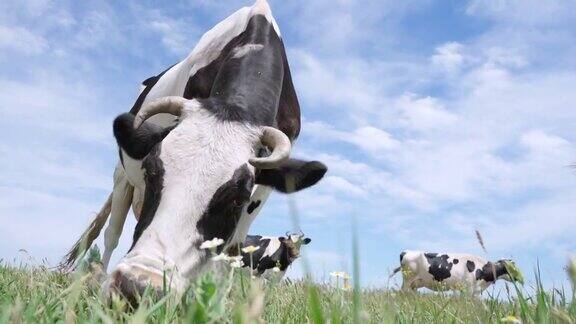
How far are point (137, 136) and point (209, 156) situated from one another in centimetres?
103

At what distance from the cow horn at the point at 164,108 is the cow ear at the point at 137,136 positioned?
9 centimetres

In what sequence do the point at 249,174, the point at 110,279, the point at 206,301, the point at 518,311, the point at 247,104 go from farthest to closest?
the point at 247,104 → the point at 249,174 → the point at 110,279 → the point at 518,311 → the point at 206,301

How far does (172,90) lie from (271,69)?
7.21 feet

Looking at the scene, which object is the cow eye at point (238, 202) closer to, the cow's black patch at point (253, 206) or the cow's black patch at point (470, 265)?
the cow's black patch at point (253, 206)

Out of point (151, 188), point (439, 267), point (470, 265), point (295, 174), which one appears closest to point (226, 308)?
point (151, 188)

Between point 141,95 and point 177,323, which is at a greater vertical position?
point 141,95

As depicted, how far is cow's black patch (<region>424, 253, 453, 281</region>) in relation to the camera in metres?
26.9

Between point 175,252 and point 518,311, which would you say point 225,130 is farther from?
point 518,311

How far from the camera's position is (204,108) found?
5.59m

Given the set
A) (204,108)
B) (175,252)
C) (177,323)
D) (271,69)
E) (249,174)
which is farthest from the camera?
(271,69)

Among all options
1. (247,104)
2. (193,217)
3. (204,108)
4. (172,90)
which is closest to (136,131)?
(204,108)

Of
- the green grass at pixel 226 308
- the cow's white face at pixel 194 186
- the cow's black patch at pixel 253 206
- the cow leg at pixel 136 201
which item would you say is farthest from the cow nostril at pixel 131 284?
the cow leg at pixel 136 201

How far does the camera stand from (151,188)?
4906 mm

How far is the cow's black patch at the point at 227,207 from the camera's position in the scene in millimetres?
4734
